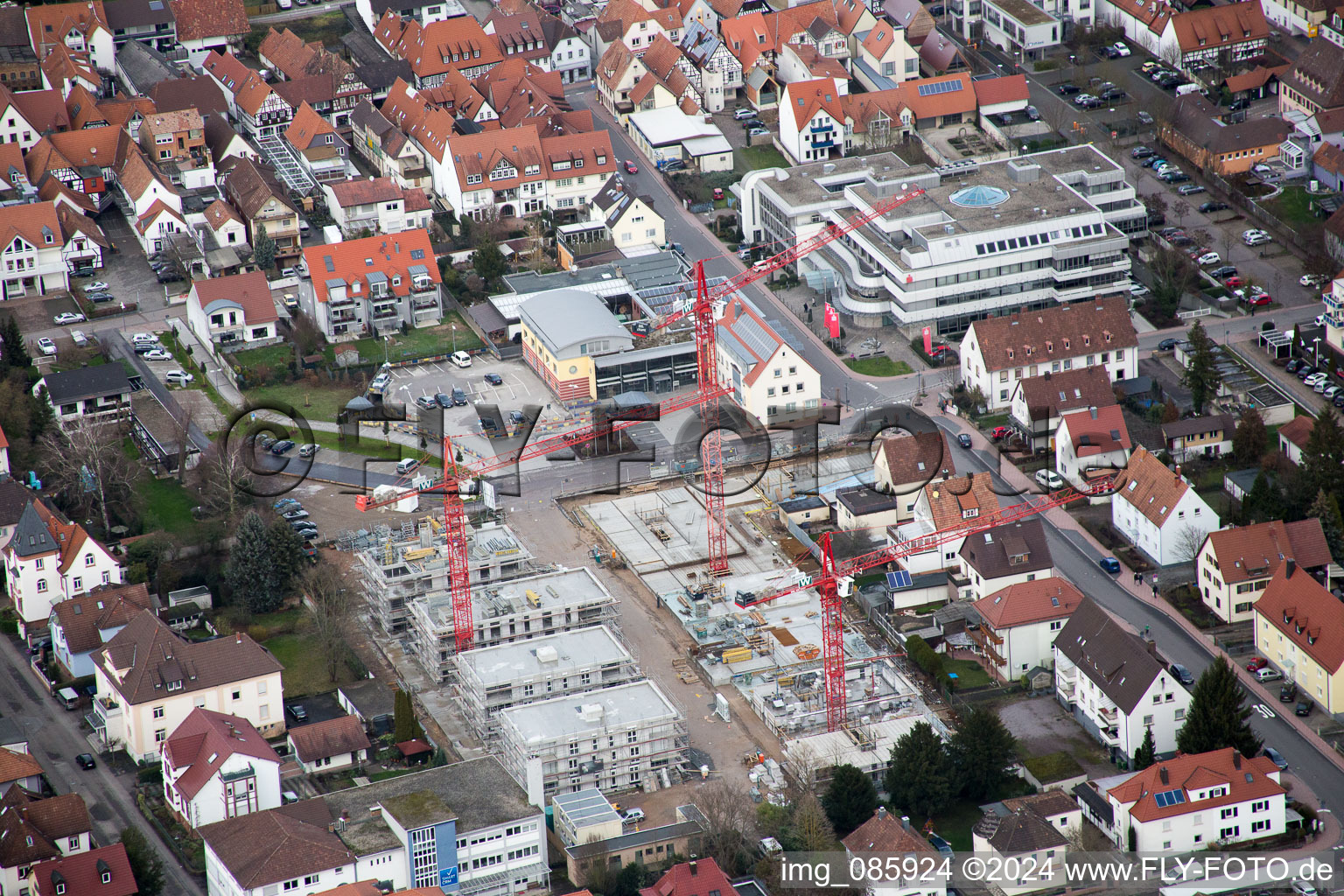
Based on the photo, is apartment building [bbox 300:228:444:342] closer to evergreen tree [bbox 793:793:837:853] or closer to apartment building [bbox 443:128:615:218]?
apartment building [bbox 443:128:615:218]

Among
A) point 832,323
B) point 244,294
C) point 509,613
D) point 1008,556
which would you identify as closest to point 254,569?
point 509,613

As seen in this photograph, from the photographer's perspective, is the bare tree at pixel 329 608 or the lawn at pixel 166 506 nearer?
the bare tree at pixel 329 608

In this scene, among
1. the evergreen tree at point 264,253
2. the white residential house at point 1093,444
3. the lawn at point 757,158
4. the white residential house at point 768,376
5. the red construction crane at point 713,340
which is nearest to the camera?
the red construction crane at point 713,340

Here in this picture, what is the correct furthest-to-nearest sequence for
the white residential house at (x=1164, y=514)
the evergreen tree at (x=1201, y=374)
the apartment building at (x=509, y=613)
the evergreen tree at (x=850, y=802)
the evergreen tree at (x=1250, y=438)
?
the evergreen tree at (x=1201, y=374)
the evergreen tree at (x=1250, y=438)
the white residential house at (x=1164, y=514)
the apartment building at (x=509, y=613)
the evergreen tree at (x=850, y=802)

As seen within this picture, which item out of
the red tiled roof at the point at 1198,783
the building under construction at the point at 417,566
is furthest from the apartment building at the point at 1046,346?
the red tiled roof at the point at 1198,783

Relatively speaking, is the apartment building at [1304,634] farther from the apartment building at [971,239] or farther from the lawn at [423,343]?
the lawn at [423,343]

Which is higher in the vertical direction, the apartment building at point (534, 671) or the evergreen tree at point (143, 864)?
the evergreen tree at point (143, 864)
